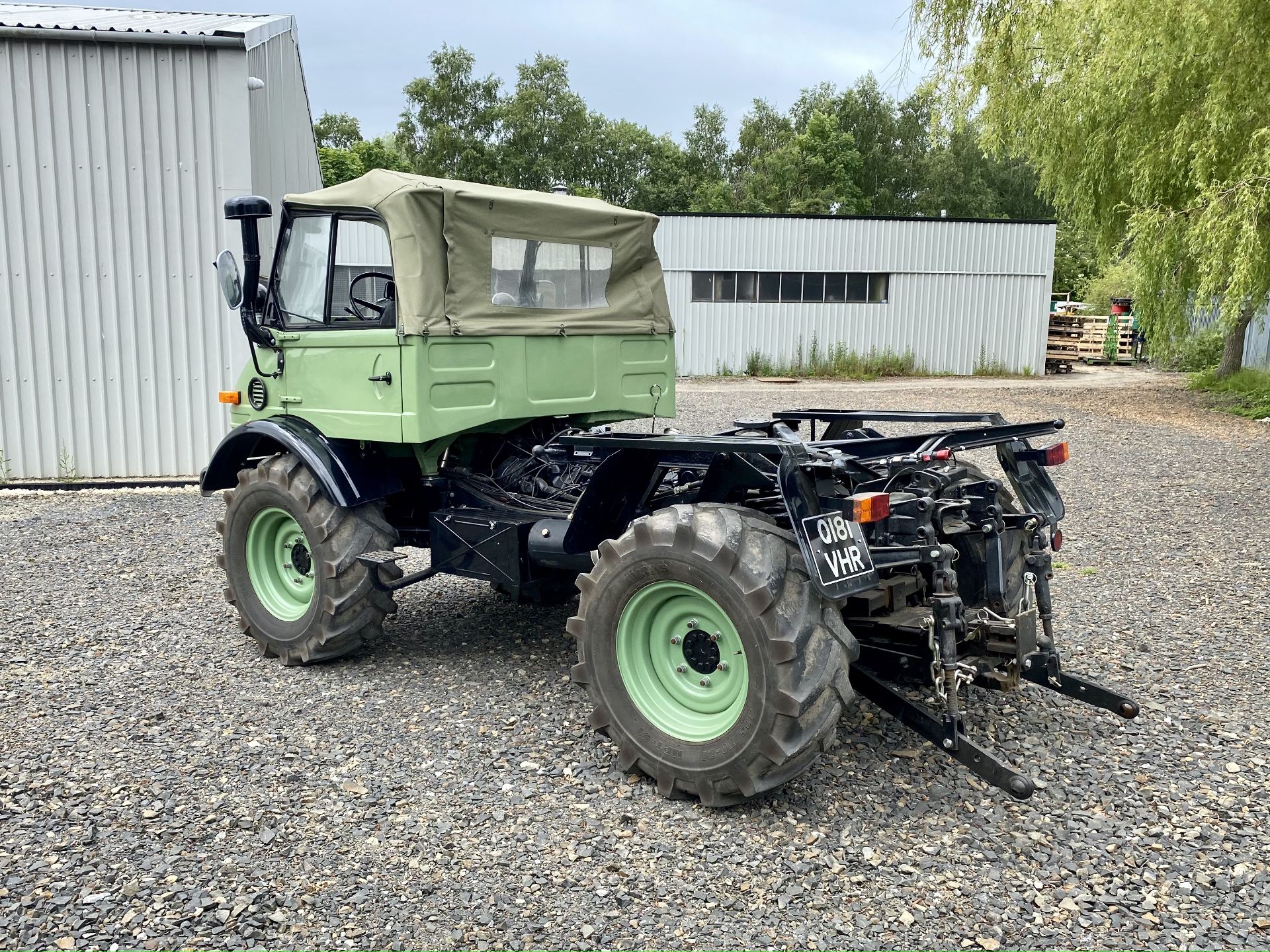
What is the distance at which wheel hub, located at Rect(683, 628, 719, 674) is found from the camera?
12.9 ft

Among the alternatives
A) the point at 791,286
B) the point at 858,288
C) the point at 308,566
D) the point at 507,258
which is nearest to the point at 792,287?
the point at 791,286

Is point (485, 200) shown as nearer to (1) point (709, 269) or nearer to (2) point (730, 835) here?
(2) point (730, 835)

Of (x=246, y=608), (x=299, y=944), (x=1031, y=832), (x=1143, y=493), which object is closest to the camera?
(x=299, y=944)

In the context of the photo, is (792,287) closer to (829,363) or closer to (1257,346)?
(829,363)

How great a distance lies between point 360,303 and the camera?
17.5 ft

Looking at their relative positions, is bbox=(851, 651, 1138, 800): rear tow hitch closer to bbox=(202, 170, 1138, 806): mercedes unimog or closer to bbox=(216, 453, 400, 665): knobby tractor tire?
bbox=(202, 170, 1138, 806): mercedes unimog

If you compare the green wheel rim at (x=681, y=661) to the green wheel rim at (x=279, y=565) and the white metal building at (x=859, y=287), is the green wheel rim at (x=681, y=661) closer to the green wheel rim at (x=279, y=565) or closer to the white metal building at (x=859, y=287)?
the green wheel rim at (x=279, y=565)

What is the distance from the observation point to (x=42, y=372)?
1064 centimetres

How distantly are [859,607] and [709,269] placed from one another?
23.0 metres

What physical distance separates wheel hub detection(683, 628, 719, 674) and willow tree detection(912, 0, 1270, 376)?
12.0 meters

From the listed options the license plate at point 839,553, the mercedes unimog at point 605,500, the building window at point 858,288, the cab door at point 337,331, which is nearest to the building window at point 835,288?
the building window at point 858,288

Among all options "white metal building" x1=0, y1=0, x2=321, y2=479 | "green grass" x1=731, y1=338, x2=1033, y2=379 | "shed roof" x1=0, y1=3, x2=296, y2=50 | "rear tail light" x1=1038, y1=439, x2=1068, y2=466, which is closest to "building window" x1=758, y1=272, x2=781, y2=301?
"green grass" x1=731, y1=338, x2=1033, y2=379

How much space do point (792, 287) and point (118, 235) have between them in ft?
62.1

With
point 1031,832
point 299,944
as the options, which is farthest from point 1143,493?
point 299,944
